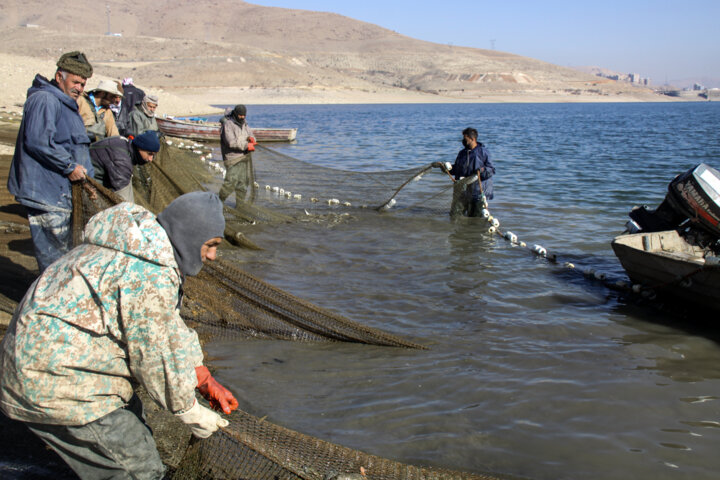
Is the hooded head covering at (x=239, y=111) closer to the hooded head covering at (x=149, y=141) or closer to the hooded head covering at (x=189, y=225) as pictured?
the hooded head covering at (x=149, y=141)

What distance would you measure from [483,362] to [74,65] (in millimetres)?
3790

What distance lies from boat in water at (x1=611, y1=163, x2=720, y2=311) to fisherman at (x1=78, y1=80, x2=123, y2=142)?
5581 mm

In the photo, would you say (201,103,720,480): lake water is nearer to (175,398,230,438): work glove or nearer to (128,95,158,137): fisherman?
(175,398,230,438): work glove

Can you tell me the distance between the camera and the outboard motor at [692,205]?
22.0ft

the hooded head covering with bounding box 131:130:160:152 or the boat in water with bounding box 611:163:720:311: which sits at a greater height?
the hooded head covering with bounding box 131:130:160:152

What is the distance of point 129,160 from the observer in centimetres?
491

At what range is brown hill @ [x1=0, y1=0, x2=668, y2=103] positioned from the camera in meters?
88.1

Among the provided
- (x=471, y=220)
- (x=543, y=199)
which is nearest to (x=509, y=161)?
(x=543, y=199)

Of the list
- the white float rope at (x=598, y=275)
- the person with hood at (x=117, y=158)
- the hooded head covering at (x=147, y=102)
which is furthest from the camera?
the hooded head covering at (x=147, y=102)

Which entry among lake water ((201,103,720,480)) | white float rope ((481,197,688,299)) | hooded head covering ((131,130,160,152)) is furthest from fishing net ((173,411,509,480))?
white float rope ((481,197,688,299))

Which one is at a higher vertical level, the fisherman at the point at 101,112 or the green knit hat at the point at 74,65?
the green knit hat at the point at 74,65

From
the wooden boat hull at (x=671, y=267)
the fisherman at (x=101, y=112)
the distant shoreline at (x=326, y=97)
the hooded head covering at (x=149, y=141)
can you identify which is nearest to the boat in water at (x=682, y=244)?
the wooden boat hull at (x=671, y=267)

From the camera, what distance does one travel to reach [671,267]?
20.5 feet

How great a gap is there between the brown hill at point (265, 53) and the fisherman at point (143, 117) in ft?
239
